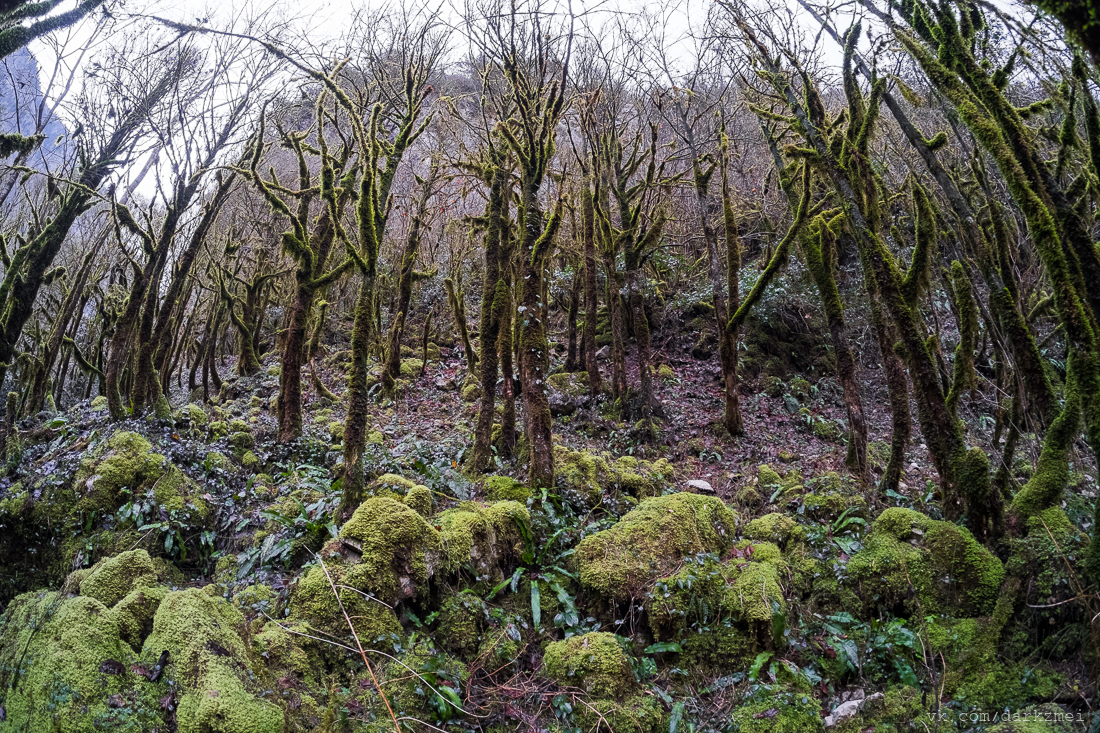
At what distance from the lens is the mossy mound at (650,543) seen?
4875 mm

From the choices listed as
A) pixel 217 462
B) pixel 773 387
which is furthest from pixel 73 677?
pixel 773 387

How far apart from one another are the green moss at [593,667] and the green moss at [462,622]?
665mm

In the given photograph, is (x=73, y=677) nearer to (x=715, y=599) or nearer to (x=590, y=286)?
(x=715, y=599)

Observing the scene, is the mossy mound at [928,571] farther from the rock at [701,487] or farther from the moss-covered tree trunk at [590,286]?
the moss-covered tree trunk at [590,286]

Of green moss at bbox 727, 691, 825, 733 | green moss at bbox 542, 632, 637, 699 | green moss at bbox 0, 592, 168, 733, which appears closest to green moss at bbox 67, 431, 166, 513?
green moss at bbox 0, 592, 168, 733

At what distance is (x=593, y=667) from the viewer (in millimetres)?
3857

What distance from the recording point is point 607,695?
12.3 ft

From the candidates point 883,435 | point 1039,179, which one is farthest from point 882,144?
point 1039,179

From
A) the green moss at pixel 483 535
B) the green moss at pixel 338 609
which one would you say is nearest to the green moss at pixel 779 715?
the green moss at pixel 483 535

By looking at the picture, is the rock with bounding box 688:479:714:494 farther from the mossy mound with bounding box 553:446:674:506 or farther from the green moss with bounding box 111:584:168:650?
the green moss with bounding box 111:584:168:650

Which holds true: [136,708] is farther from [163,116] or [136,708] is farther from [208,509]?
[163,116]

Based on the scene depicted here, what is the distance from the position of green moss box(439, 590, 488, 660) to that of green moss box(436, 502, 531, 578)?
1.03 feet

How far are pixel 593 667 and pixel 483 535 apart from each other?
174 centimetres

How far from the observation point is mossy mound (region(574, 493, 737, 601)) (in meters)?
4.88
